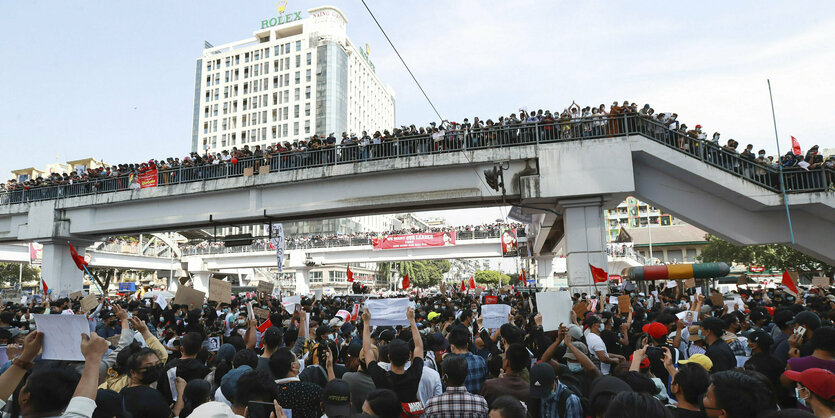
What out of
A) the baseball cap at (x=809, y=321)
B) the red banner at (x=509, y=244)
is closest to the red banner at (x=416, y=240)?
the red banner at (x=509, y=244)

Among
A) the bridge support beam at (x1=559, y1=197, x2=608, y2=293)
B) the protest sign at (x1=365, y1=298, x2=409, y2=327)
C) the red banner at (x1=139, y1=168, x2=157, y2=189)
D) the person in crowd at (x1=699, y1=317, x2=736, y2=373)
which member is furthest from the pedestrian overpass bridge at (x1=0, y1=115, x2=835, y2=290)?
the person in crowd at (x1=699, y1=317, x2=736, y2=373)

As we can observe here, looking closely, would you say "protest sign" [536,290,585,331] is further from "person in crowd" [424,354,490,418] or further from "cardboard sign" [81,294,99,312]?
"cardboard sign" [81,294,99,312]

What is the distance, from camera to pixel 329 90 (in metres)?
95.1

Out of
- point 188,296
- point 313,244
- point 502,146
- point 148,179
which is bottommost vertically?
point 188,296

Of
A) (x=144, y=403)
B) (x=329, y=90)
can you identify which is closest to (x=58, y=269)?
(x=144, y=403)

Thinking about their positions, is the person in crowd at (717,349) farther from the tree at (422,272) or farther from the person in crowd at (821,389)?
the tree at (422,272)

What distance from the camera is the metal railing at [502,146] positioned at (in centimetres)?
1683

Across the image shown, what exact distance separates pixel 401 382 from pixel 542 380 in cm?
126

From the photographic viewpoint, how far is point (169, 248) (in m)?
52.9

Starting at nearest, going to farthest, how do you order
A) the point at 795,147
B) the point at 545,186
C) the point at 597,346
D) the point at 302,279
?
the point at 597,346 < the point at 795,147 < the point at 545,186 < the point at 302,279

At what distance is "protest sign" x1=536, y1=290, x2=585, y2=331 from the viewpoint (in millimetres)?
6832

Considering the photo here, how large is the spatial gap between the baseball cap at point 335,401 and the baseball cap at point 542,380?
1644 mm

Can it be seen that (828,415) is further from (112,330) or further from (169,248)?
(169,248)

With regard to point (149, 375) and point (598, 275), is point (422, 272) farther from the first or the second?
point (149, 375)
